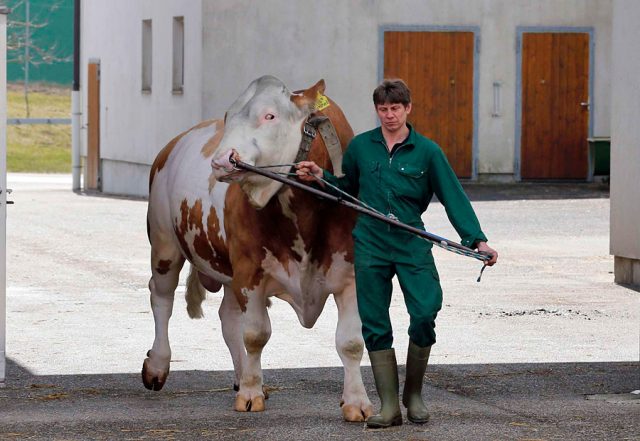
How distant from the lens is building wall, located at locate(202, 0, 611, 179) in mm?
28266

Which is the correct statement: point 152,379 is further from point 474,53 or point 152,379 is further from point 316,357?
point 474,53

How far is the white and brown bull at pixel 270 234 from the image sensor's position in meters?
8.49

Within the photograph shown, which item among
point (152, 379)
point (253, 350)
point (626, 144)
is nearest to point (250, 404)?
point (253, 350)

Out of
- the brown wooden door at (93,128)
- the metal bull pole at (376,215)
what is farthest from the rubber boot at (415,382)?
the brown wooden door at (93,128)

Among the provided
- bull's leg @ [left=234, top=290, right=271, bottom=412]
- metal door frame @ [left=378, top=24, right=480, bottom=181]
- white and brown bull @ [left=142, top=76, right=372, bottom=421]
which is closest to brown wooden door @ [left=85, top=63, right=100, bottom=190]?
metal door frame @ [left=378, top=24, right=480, bottom=181]

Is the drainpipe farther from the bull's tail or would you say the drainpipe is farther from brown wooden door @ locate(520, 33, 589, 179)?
the bull's tail

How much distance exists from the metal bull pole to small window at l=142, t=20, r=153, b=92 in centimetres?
2391

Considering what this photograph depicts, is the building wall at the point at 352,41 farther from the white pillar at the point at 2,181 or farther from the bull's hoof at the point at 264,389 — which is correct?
the bull's hoof at the point at 264,389

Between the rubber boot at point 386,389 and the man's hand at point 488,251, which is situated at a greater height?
the man's hand at point 488,251

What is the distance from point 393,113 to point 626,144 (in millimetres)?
7914

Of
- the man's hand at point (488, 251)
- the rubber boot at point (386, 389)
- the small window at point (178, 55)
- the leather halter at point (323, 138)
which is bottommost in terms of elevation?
the rubber boot at point (386, 389)

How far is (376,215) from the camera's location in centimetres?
814

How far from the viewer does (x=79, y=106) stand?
35.7 m

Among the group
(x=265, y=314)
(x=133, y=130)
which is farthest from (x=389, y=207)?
(x=133, y=130)
